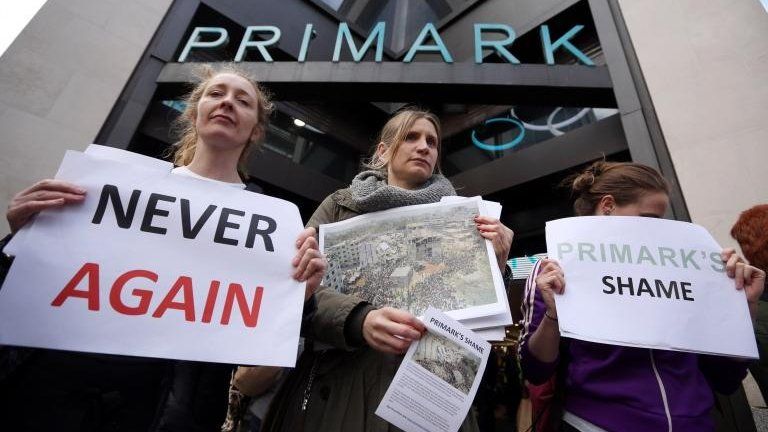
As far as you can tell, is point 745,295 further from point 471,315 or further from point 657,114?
point 657,114

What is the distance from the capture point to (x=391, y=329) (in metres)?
0.83

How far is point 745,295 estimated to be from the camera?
1102 millimetres

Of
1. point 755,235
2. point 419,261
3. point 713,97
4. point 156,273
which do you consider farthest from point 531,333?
point 713,97

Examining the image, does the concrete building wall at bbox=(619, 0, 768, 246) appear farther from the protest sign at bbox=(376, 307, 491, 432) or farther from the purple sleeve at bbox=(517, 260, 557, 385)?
the protest sign at bbox=(376, 307, 491, 432)

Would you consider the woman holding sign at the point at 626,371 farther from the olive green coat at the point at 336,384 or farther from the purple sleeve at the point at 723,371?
the olive green coat at the point at 336,384

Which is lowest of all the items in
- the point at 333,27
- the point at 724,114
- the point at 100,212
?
the point at 100,212

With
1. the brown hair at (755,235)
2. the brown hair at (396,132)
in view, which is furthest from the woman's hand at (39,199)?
the brown hair at (755,235)

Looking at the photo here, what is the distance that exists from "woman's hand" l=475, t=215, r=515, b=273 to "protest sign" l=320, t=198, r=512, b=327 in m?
0.02

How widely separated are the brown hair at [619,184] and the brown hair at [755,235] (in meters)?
0.70

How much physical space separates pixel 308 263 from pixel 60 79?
16.0 feet

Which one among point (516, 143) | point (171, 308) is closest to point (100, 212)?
point (171, 308)

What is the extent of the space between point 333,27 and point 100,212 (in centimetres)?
689

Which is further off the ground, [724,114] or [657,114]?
[657,114]

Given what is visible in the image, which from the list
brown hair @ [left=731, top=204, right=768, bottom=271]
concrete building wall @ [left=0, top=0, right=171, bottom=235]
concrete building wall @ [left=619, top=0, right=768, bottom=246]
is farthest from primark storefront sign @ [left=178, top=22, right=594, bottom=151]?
brown hair @ [left=731, top=204, right=768, bottom=271]
